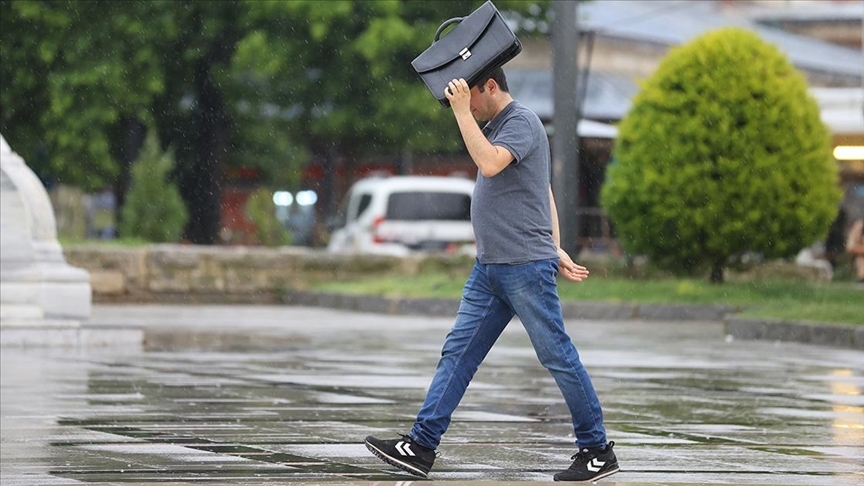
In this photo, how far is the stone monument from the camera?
16.3 metres

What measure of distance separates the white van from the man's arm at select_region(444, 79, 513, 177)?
77.7 feet

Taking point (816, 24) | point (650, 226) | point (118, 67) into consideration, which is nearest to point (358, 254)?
point (650, 226)

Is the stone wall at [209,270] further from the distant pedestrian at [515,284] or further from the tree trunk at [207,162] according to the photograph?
the distant pedestrian at [515,284]

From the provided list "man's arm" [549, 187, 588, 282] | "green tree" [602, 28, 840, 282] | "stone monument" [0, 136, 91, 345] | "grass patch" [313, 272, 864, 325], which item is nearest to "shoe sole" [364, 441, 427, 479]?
"man's arm" [549, 187, 588, 282]

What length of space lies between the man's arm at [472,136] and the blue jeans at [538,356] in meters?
0.43

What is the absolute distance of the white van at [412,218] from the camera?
31.6 metres

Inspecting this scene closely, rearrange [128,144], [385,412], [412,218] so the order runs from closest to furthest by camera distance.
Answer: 1. [385,412]
2. [412,218]
3. [128,144]

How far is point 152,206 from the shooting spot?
30.9m

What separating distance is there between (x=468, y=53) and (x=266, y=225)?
26.4 metres

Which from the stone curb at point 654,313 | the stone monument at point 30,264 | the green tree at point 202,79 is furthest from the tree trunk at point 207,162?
the stone monument at point 30,264

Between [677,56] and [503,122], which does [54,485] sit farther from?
[677,56]

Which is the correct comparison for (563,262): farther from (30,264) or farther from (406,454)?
(30,264)

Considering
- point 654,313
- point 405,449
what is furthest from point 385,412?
point 654,313

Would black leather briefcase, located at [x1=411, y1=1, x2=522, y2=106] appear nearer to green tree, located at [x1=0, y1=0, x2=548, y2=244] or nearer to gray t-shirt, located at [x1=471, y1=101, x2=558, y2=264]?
gray t-shirt, located at [x1=471, y1=101, x2=558, y2=264]
